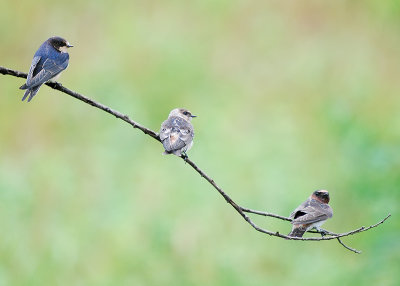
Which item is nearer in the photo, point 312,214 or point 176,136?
point 312,214

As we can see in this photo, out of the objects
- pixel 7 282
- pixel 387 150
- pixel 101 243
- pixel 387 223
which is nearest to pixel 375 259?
pixel 387 223

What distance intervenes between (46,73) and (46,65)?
0.35ft

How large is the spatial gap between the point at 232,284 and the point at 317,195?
362 inches

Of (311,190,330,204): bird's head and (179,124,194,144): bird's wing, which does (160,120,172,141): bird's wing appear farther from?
(311,190,330,204): bird's head

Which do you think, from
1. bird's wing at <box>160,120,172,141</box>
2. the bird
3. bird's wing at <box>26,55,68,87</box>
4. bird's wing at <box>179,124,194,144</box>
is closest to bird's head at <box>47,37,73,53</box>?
the bird

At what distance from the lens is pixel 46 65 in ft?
15.4

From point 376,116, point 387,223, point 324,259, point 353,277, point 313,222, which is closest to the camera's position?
point 313,222

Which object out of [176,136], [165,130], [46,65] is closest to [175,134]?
[176,136]

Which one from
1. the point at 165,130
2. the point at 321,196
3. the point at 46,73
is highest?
the point at 165,130

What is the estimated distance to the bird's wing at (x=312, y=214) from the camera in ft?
15.0

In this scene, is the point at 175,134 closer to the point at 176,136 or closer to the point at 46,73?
the point at 176,136

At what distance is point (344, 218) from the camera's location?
1478 cm

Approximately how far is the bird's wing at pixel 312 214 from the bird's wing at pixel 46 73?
65.5 inches

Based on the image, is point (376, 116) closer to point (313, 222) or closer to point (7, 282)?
point (7, 282)
